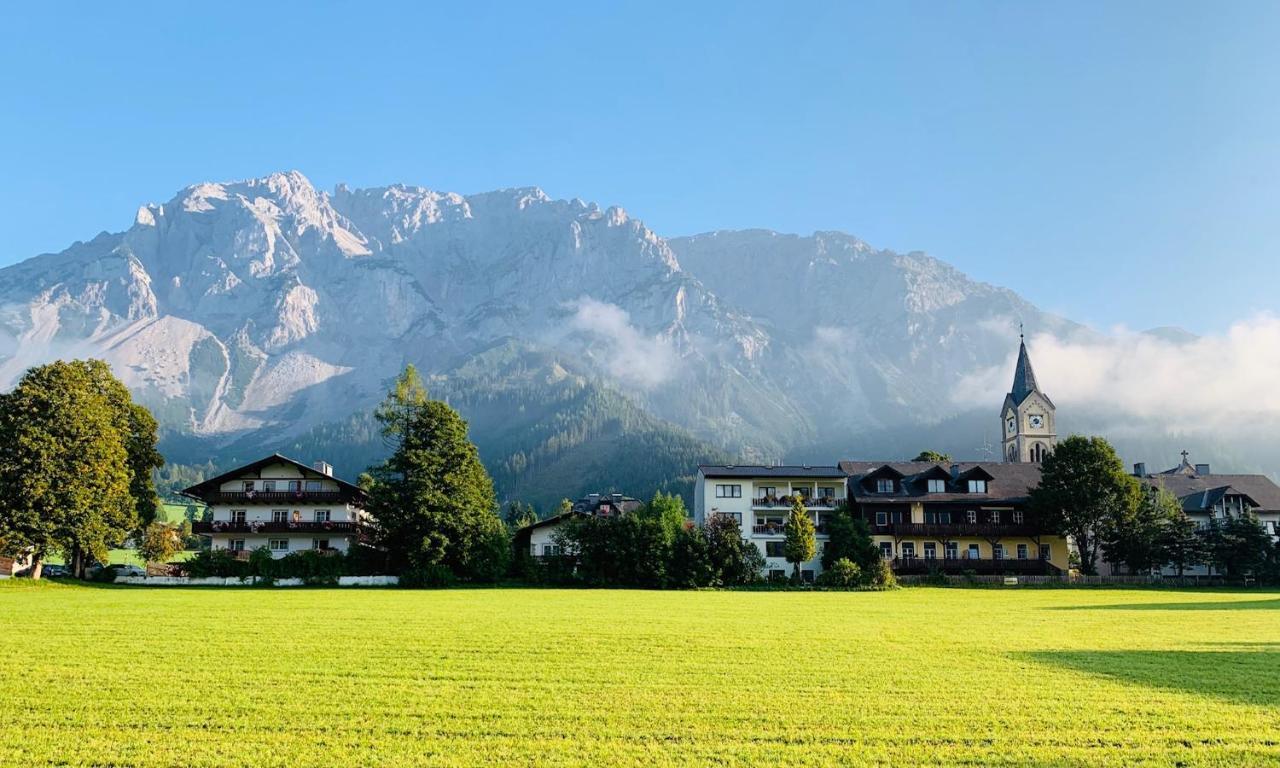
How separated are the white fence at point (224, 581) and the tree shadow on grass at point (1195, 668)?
45307 mm

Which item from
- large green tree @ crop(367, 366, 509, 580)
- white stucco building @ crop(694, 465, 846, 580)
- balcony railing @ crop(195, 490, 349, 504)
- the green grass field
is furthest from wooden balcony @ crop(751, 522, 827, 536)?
the green grass field

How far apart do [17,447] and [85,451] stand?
358cm

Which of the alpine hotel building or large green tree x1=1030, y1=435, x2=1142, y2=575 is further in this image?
the alpine hotel building

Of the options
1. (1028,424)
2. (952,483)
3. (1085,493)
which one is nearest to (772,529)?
(952,483)

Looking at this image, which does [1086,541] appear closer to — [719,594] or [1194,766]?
[719,594]

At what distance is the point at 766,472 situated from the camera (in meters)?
78.6

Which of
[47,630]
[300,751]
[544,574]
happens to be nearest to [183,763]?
[300,751]

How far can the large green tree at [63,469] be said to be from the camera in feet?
174

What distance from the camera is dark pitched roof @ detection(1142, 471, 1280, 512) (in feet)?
273

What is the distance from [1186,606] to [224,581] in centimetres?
5518

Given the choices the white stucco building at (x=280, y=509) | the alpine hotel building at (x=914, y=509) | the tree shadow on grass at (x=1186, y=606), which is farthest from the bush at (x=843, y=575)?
the white stucco building at (x=280, y=509)

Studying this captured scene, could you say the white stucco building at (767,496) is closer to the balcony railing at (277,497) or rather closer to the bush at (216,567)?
the balcony railing at (277,497)

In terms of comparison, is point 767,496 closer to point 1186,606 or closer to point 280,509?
point 1186,606

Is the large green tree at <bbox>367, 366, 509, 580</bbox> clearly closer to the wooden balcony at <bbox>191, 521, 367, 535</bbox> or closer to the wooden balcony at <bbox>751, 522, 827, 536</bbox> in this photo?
the wooden balcony at <bbox>191, 521, 367, 535</bbox>
